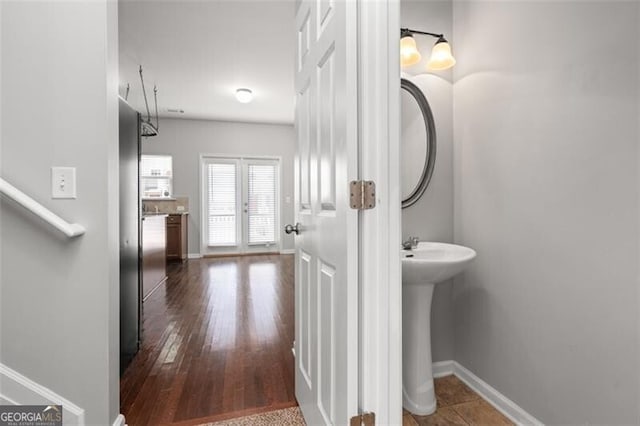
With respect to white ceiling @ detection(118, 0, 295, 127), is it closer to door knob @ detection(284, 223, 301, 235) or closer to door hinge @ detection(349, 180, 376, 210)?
door knob @ detection(284, 223, 301, 235)

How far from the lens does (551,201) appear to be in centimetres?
134

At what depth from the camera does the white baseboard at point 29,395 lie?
1.18m

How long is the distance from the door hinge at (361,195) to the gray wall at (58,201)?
103 cm

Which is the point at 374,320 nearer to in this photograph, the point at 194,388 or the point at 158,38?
the point at 194,388

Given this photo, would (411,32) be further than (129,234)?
No

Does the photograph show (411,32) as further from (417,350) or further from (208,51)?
(208,51)

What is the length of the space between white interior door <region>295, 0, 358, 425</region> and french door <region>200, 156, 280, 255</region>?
514cm

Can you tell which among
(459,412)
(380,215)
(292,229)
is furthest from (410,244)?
(459,412)

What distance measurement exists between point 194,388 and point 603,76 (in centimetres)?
242

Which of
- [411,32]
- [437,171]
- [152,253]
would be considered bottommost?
[152,253]

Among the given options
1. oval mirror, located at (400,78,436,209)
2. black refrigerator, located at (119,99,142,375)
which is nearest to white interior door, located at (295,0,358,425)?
oval mirror, located at (400,78,436,209)

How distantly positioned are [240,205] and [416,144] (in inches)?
206

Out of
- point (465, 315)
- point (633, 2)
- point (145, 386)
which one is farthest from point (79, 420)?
point (633, 2)

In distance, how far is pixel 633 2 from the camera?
3.51ft
